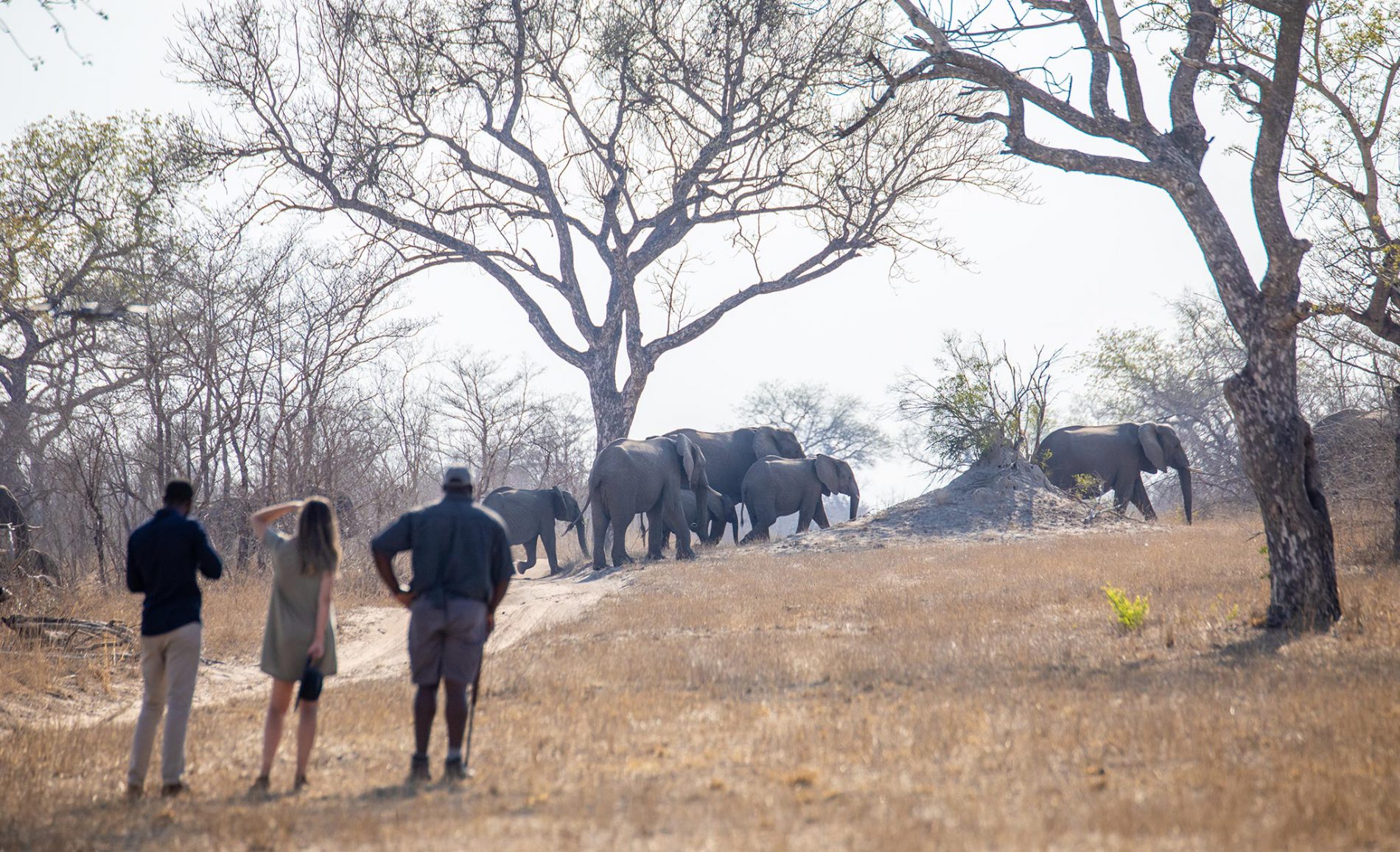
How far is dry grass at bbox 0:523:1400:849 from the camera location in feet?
16.8

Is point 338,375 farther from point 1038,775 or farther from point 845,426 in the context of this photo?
point 845,426

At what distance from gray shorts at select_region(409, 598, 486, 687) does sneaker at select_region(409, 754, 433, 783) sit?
0.41 m

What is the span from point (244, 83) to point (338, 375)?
8217 mm

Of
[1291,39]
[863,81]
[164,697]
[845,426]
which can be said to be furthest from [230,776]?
[845,426]

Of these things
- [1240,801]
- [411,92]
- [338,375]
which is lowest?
[1240,801]

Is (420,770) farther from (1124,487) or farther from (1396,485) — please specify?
(1124,487)

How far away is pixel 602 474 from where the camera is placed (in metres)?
25.8

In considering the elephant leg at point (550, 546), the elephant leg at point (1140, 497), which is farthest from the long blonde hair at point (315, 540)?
the elephant leg at point (1140, 497)

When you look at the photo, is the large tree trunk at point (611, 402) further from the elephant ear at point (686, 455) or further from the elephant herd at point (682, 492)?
the elephant ear at point (686, 455)

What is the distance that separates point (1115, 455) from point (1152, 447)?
1078 mm

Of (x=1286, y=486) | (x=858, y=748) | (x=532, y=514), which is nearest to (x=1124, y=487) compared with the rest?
(x=532, y=514)

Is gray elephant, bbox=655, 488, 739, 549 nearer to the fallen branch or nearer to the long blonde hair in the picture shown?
the fallen branch

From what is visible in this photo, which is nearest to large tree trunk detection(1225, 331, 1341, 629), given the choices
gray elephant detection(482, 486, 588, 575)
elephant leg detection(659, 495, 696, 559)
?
elephant leg detection(659, 495, 696, 559)

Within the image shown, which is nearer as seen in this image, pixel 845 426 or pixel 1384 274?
pixel 1384 274
